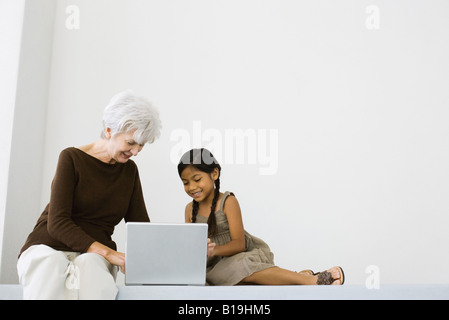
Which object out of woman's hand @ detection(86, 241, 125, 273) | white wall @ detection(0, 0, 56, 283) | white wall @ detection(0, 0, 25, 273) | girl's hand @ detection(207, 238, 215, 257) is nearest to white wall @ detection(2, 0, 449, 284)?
white wall @ detection(0, 0, 56, 283)

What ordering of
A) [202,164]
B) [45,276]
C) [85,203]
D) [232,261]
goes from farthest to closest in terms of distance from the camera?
1. [202,164]
2. [232,261]
3. [85,203]
4. [45,276]

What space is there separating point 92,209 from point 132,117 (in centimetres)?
40

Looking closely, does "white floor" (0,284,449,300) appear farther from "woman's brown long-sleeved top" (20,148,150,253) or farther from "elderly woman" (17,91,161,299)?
"woman's brown long-sleeved top" (20,148,150,253)

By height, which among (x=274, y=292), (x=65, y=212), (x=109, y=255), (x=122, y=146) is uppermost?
(x=122, y=146)

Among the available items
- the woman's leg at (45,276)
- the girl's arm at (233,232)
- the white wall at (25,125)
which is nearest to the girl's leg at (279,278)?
the girl's arm at (233,232)

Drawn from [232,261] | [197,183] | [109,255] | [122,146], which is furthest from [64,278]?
[197,183]

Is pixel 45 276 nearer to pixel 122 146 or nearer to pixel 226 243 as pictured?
pixel 122 146

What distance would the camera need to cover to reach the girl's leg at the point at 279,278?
84.7 inches

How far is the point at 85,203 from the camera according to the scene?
2.10 metres

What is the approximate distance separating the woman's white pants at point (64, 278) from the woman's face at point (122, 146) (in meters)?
0.50

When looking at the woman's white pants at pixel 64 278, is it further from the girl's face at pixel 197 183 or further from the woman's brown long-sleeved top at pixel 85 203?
the girl's face at pixel 197 183

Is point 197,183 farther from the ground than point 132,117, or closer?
closer

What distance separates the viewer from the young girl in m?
2.16
